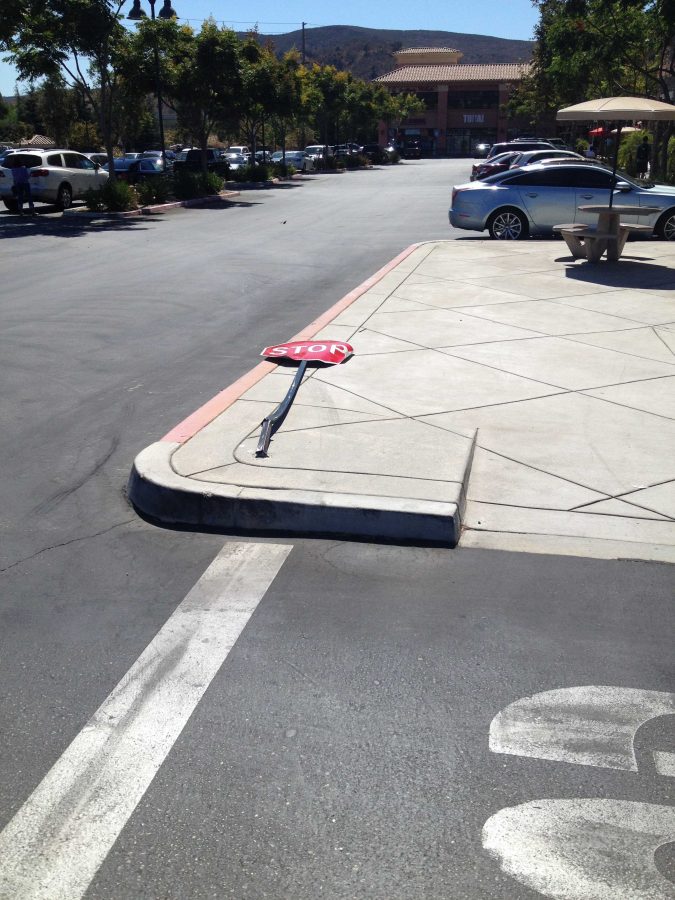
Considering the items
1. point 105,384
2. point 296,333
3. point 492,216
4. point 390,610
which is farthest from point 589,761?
point 492,216

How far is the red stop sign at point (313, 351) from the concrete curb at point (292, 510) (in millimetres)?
3300

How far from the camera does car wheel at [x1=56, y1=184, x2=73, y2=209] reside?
93.7ft

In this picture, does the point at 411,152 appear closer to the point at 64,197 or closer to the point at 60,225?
the point at 64,197

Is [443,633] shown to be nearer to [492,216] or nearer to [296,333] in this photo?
[296,333]

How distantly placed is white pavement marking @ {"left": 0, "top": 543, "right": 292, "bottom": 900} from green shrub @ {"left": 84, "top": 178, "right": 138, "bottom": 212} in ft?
81.6

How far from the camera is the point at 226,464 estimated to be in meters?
6.02

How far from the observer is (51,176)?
2817 cm

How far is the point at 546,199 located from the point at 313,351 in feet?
38.2

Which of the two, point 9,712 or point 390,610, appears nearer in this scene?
point 9,712

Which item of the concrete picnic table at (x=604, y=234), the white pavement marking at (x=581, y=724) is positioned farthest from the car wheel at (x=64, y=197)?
the white pavement marking at (x=581, y=724)

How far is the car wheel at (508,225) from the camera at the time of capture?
19328 mm

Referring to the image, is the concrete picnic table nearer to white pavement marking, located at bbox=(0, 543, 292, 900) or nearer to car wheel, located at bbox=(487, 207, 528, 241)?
car wheel, located at bbox=(487, 207, 528, 241)

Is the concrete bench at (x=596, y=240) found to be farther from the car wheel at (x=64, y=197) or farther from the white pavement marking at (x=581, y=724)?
the car wheel at (x=64, y=197)

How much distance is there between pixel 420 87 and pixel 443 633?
371 ft
